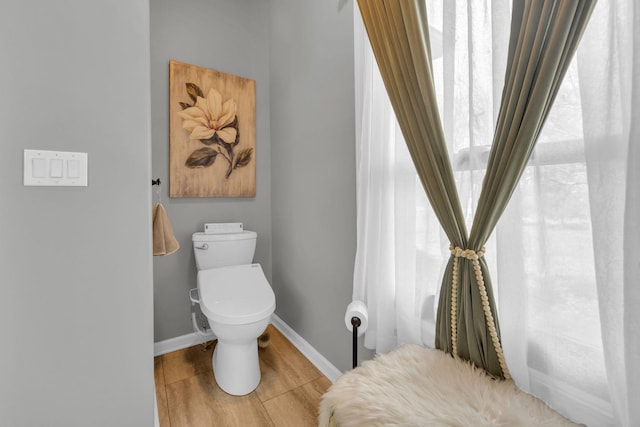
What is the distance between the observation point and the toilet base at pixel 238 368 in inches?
58.4

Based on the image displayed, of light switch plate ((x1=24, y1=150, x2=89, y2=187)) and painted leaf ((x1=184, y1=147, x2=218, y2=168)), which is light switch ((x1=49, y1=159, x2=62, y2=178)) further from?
painted leaf ((x1=184, y1=147, x2=218, y2=168))

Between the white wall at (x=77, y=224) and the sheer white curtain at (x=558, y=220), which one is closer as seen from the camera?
the sheer white curtain at (x=558, y=220)

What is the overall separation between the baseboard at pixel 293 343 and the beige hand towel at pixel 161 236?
85 cm

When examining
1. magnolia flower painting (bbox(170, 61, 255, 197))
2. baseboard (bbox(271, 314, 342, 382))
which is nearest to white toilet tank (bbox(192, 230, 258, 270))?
magnolia flower painting (bbox(170, 61, 255, 197))

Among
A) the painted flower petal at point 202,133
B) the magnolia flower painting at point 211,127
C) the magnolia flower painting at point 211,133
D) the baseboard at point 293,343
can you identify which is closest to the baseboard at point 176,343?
the baseboard at point 293,343

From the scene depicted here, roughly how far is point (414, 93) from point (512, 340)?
855 mm

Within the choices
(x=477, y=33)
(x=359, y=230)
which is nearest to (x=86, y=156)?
(x=359, y=230)

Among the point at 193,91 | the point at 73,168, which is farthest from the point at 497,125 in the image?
the point at 193,91

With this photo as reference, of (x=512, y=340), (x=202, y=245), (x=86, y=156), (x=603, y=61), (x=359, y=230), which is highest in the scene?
(x=603, y=61)

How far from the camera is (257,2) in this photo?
7.33ft

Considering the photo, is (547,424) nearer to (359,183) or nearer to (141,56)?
(359,183)

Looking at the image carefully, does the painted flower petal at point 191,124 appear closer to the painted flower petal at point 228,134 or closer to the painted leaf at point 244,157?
the painted flower petal at point 228,134

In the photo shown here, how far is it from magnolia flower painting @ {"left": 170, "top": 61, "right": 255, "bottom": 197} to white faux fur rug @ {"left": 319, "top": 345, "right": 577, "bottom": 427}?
5.42ft

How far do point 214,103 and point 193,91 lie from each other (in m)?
0.15
